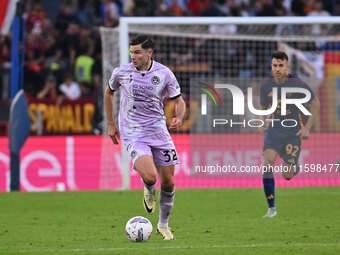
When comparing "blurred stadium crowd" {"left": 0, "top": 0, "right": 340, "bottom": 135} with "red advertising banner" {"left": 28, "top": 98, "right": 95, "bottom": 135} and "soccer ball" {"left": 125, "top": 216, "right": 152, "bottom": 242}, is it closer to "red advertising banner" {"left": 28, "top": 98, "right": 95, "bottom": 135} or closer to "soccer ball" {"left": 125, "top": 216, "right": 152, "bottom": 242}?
"red advertising banner" {"left": 28, "top": 98, "right": 95, "bottom": 135}

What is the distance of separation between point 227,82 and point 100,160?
3600 millimetres

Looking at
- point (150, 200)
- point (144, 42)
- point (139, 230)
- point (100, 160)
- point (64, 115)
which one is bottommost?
point (100, 160)

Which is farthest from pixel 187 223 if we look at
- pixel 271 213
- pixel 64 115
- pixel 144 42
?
pixel 64 115

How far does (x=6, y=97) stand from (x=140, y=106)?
12071 millimetres

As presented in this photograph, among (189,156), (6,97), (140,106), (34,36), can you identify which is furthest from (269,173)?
(34,36)

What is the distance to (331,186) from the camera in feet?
54.6

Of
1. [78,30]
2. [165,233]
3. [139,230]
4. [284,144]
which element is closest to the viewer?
[139,230]

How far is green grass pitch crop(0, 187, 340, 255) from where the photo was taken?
8.45 metres

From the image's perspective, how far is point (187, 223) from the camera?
436 inches

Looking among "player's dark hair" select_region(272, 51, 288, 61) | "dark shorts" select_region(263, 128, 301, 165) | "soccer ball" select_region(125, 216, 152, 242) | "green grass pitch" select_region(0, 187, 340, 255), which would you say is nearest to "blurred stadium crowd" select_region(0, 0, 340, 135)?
"green grass pitch" select_region(0, 187, 340, 255)

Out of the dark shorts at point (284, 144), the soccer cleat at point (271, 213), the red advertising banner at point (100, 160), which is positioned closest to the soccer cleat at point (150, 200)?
the soccer cleat at point (271, 213)

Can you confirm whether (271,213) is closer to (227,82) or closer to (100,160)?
(100,160)

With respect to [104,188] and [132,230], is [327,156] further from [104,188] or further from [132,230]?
[132,230]

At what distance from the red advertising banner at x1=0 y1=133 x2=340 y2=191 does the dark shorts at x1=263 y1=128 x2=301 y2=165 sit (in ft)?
16.0
